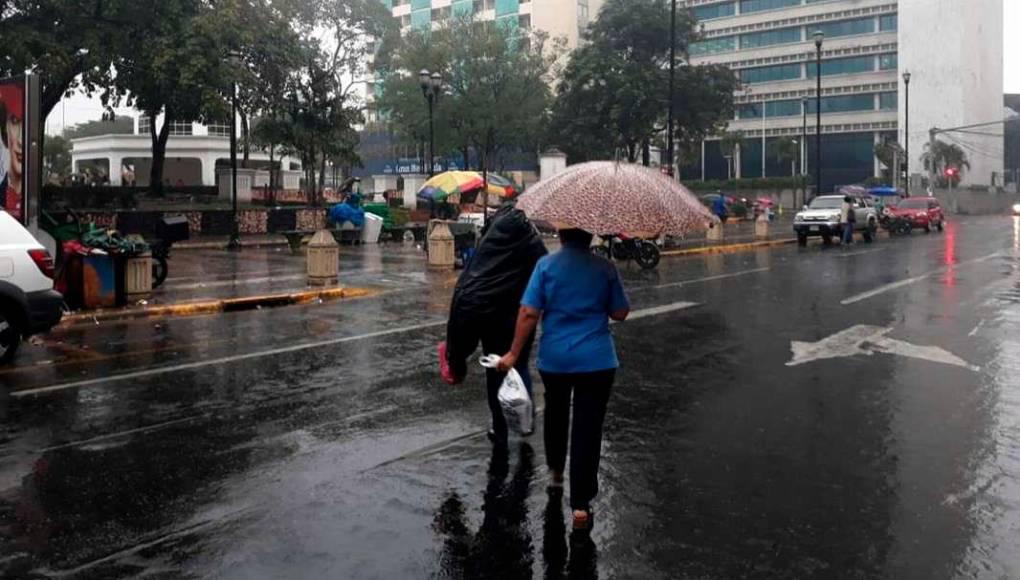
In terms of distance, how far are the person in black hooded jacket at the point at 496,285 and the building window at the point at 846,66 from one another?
8587cm

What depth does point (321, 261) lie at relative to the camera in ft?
57.3

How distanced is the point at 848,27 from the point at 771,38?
722cm

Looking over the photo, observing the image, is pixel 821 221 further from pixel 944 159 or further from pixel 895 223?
pixel 944 159

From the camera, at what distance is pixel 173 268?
21.4 m

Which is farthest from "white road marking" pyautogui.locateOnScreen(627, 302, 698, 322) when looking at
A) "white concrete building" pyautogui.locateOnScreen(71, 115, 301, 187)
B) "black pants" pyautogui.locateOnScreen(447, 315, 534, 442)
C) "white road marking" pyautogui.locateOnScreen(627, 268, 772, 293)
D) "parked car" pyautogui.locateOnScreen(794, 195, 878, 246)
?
"white concrete building" pyautogui.locateOnScreen(71, 115, 301, 187)

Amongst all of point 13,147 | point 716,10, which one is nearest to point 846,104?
point 716,10

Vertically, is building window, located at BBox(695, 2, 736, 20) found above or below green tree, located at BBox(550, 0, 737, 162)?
above

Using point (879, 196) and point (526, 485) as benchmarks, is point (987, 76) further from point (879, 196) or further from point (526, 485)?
point (526, 485)

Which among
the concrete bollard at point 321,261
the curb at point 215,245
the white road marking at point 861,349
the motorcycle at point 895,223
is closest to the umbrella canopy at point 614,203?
the white road marking at point 861,349

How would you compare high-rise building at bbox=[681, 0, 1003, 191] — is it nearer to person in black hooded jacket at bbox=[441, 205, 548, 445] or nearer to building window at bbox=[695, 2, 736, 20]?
building window at bbox=[695, 2, 736, 20]

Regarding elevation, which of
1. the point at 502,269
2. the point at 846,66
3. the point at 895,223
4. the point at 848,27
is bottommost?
the point at 502,269

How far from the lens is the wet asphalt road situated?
15.0ft

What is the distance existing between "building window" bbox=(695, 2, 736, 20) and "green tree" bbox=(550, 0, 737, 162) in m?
45.3

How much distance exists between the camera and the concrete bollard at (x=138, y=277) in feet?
48.1
